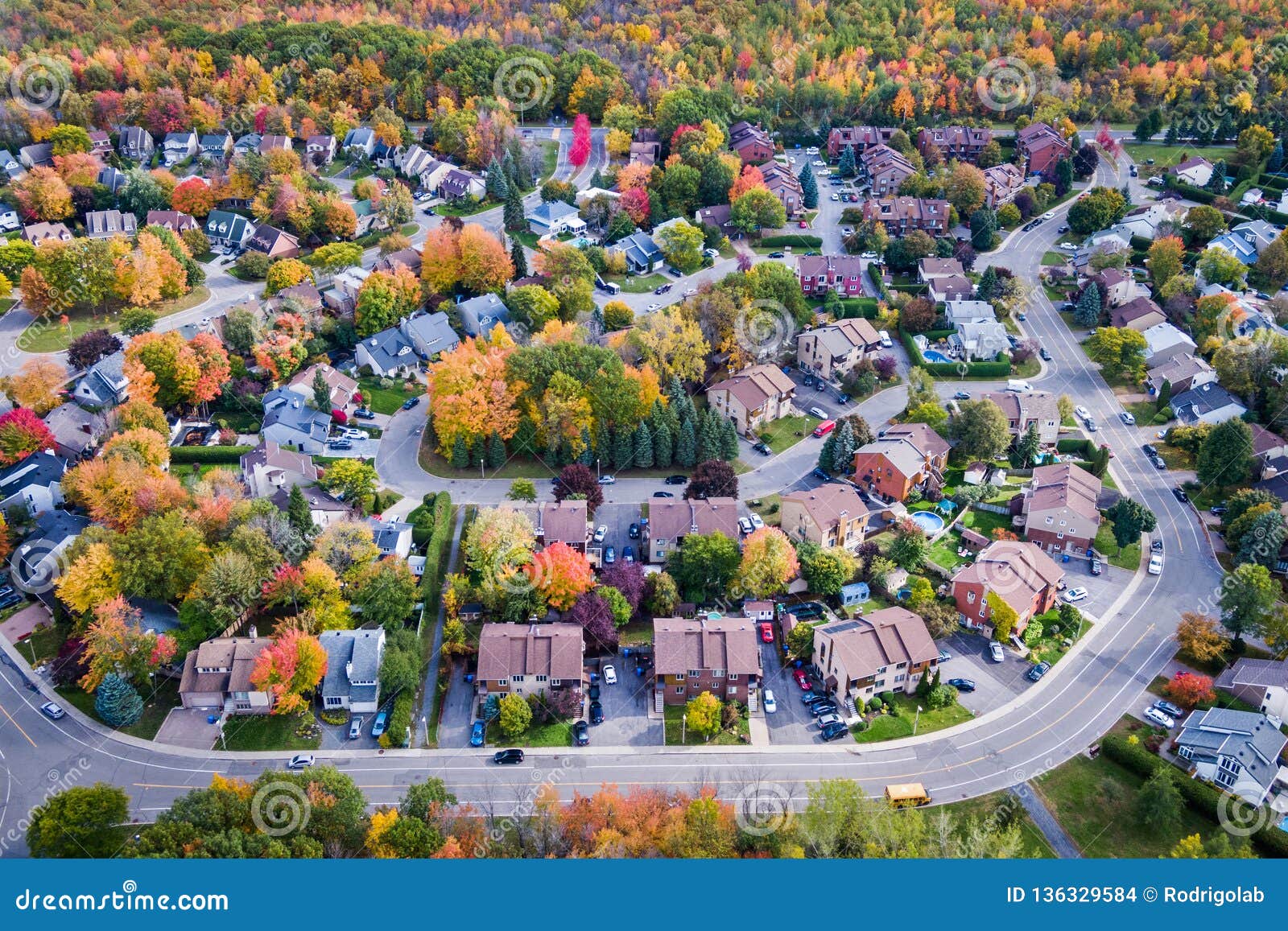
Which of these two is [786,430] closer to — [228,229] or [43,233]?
[228,229]

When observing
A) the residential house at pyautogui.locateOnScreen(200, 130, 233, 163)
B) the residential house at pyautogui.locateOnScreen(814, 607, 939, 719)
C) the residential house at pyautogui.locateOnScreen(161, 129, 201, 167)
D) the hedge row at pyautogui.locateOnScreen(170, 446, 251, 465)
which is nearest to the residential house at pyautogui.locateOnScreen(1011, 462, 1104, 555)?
the residential house at pyautogui.locateOnScreen(814, 607, 939, 719)

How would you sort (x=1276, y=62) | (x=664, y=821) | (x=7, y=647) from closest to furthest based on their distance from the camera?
(x=664, y=821) → (x=7, y=647) → (x=1276, y=62)

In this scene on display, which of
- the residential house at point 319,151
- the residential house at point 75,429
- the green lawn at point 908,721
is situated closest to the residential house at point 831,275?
the green lawn at point 908,721

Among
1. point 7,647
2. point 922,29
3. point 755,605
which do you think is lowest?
point 7,647

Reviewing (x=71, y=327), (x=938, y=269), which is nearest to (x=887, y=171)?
(x=938, y=269)

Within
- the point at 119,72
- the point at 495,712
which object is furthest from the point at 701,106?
the point at 495,712

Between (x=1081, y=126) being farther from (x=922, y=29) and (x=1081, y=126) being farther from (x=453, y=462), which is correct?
(x=453, y=462)

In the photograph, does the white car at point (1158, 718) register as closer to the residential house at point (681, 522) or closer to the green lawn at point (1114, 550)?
the green lawn at point (1114, 550)

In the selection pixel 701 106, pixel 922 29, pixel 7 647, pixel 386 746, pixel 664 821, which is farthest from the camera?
pixel 922 29
